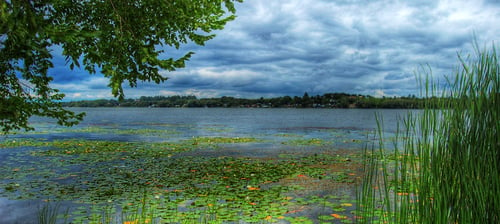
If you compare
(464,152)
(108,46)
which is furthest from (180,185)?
(464,152)

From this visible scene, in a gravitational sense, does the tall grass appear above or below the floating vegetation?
above

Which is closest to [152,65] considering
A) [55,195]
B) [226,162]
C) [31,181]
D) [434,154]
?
[434,154]

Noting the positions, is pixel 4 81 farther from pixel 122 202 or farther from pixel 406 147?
pixel 406 147

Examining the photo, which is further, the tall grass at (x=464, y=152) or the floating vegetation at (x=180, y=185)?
the floating vegetation at (x=180, y=185)

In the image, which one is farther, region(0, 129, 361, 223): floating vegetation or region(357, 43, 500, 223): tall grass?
region(0, 129, 361, 223): floating vegetation

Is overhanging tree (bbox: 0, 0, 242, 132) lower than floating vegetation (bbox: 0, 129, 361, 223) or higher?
higher

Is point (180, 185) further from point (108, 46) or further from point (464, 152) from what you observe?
point (464, 152)

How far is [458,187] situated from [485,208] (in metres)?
0.31

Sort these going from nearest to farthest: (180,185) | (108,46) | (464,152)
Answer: (464,152)
(108,46)
(180,185)

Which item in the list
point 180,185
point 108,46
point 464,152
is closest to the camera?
point 464,152

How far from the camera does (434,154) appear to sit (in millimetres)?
3803

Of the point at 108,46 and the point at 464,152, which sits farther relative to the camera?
the point at 108,46

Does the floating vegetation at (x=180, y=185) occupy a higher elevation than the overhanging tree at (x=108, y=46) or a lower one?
lower

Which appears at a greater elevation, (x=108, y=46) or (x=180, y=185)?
(x=108, y=46)
